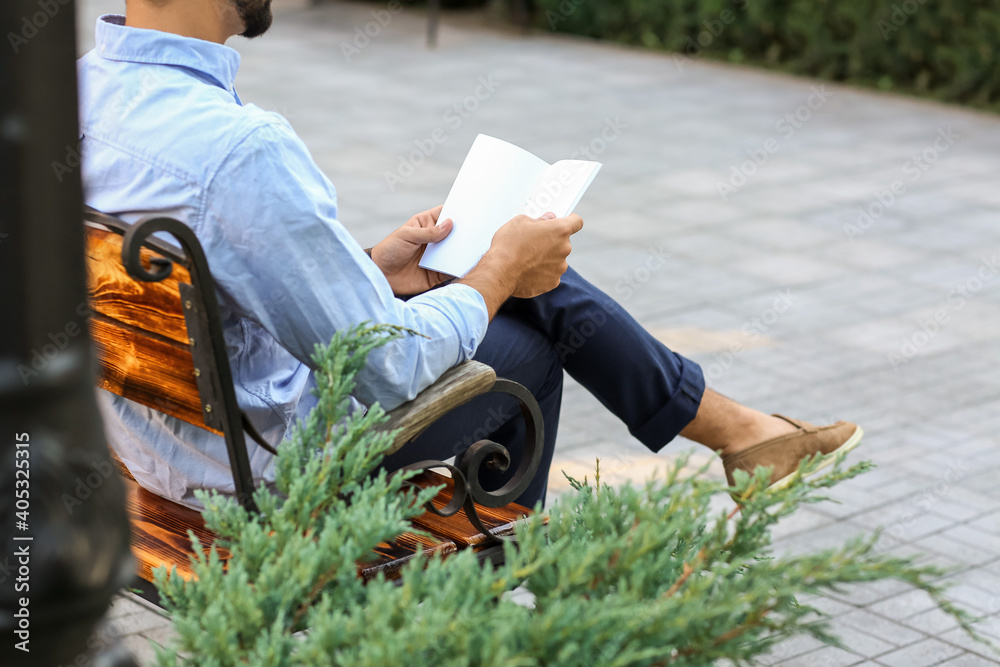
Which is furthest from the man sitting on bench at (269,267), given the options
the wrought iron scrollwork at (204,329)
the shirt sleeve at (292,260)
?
the wrought iron scrollwork at (204,329)

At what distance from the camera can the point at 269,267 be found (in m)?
1.89

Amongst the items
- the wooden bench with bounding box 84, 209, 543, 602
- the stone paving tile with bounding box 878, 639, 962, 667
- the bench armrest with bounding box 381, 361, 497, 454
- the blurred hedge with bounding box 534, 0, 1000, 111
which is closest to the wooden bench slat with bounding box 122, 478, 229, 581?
the wooden bench with bounding box 84, 209, 543, 602

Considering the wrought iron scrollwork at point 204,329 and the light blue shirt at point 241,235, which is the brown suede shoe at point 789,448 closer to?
the light blue shirt at point 241,235

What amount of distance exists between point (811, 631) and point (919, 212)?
19.7 ft

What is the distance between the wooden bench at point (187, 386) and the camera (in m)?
1.82

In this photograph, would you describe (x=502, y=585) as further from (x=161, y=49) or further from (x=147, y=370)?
(x=161, y=49)

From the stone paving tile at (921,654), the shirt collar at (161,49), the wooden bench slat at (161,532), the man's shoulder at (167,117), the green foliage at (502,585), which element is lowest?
the stone paving tile at (921,654)

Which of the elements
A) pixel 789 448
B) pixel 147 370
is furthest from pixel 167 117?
pixel 789 448

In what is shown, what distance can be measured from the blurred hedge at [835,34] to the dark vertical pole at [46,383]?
1030 cm

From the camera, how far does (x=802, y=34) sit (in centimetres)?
1156

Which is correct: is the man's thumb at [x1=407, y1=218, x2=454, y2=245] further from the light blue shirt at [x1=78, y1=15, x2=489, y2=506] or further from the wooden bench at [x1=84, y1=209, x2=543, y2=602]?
the wooden bench at [x1=84, y1=209, x2=543, y2=602]

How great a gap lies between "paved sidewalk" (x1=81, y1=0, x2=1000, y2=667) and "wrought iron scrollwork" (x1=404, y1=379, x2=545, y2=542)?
76 centimetres

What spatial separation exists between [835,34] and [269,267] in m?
10.4

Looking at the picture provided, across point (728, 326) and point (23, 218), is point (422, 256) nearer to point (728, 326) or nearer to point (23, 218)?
point (23, 218)
